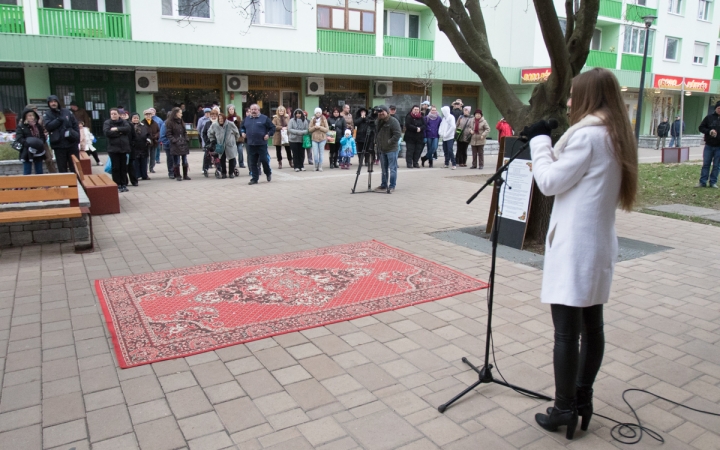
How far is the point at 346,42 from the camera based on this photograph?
83.1ft

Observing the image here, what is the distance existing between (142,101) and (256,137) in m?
11.3

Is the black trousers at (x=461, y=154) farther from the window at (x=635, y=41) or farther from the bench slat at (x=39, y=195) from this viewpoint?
the window at (x=635, y=41)

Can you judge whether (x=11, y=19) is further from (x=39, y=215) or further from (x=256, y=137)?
(x=39, y=215)

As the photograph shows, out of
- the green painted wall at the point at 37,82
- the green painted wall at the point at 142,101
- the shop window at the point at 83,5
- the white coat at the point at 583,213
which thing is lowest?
the white coat at the point at 583,213

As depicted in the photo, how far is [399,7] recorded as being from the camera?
27.5 metres

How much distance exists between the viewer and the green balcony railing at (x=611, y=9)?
31781 mm

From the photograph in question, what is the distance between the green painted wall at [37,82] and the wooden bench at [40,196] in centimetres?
1544

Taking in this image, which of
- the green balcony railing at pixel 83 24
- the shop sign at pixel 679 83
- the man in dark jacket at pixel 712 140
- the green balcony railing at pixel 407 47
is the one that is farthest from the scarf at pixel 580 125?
the shop sign at pixel 679 83

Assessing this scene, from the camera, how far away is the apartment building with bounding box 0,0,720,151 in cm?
1947

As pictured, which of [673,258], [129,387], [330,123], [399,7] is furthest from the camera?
[399,7]

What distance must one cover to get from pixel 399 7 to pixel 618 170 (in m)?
26.7

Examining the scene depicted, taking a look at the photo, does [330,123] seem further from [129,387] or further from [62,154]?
[129,387]

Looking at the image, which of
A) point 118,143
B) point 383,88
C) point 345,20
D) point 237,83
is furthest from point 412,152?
point 383,88

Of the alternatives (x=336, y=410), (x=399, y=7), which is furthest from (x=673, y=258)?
(x=399, y=7)
